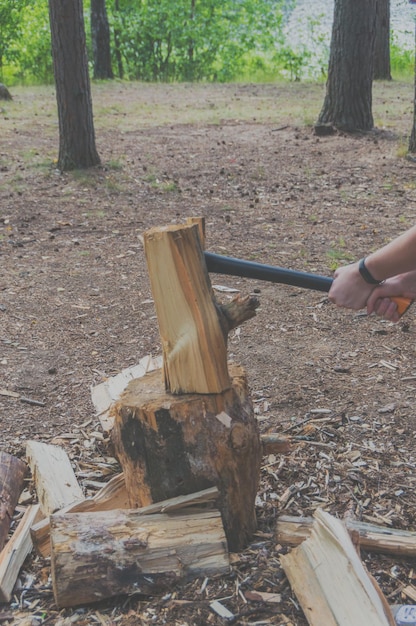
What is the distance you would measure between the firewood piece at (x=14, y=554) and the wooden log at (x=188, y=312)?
2.71 feet

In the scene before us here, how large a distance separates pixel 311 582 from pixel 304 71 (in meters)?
Answer: 20.1

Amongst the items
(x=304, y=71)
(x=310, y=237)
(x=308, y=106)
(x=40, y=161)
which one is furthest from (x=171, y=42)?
(x=310, y=237)

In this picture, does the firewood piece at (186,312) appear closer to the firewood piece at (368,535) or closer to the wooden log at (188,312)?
the wooden log at (188,312)

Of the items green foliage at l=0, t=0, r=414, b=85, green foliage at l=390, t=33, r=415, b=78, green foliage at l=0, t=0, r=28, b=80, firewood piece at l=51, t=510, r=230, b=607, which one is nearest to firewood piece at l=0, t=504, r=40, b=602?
firewood piece at l=51, t=510, r=230, b=607

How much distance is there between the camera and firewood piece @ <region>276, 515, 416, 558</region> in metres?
2.56

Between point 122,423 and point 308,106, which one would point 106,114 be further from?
point 122,423

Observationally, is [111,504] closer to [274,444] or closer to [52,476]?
[52,476]

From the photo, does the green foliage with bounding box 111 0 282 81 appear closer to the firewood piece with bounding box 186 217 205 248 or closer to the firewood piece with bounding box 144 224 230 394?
the firewood piece with bounding box 186 217 205 248

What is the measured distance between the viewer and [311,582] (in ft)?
7.52

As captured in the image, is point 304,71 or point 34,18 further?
point 34,18

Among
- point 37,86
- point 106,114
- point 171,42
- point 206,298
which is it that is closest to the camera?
point 206,298

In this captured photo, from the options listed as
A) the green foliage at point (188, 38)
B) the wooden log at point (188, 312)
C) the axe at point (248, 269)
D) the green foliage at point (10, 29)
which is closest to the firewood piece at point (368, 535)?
the wooden log at point (188, 312)

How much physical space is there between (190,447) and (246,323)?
7.62 feet

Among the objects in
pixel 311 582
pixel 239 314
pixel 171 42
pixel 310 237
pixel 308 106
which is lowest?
pixel 311 582
